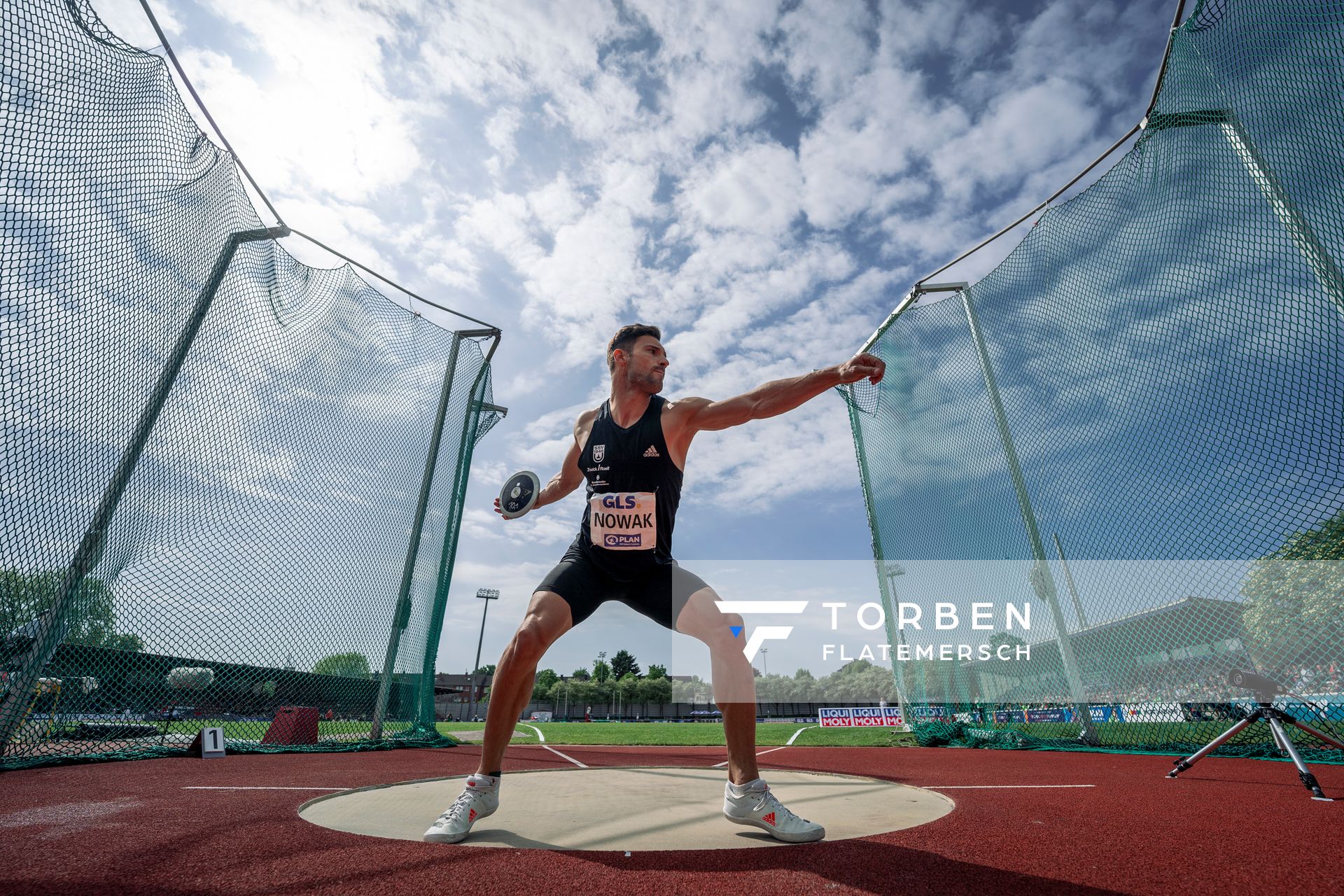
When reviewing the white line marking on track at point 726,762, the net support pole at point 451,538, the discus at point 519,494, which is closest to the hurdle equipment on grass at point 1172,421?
the white line marking on track at point 726,762

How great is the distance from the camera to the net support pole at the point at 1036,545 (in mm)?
6770

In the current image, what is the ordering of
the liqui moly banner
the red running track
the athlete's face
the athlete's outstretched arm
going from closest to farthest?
1. the red running track
2. the athlete's outstretched arm
3. the athlete's face
4. the liqui moly banner

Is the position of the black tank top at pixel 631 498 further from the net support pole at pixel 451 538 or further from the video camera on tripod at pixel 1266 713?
the net support pole at pixel 451 538

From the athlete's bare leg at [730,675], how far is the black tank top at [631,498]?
0.28 m

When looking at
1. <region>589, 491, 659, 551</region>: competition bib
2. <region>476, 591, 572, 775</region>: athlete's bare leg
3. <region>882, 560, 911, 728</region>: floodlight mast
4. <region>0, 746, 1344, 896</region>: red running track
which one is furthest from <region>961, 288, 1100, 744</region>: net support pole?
<region>476, 591, 572, 775</region>: athlete's bare leg

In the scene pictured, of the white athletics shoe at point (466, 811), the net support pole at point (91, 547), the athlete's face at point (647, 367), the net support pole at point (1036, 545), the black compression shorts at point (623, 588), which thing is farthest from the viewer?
the net support pole at point (1036, 545)

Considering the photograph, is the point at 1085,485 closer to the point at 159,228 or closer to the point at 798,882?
the point at 798,882

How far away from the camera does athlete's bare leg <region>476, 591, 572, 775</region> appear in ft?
7.97

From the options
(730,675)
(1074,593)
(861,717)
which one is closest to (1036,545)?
(1074,593)

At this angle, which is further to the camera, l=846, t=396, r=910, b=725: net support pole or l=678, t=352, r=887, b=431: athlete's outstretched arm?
l=846, t=396, r=910, b=725: net support pole

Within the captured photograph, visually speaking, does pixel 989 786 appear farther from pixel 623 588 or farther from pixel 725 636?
pixel 623 588

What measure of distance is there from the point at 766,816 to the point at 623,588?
1.03 m

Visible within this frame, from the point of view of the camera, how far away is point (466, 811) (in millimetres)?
2201

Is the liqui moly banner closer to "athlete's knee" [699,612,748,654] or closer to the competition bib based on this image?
"athlete's knee" [699,612,748,654]
